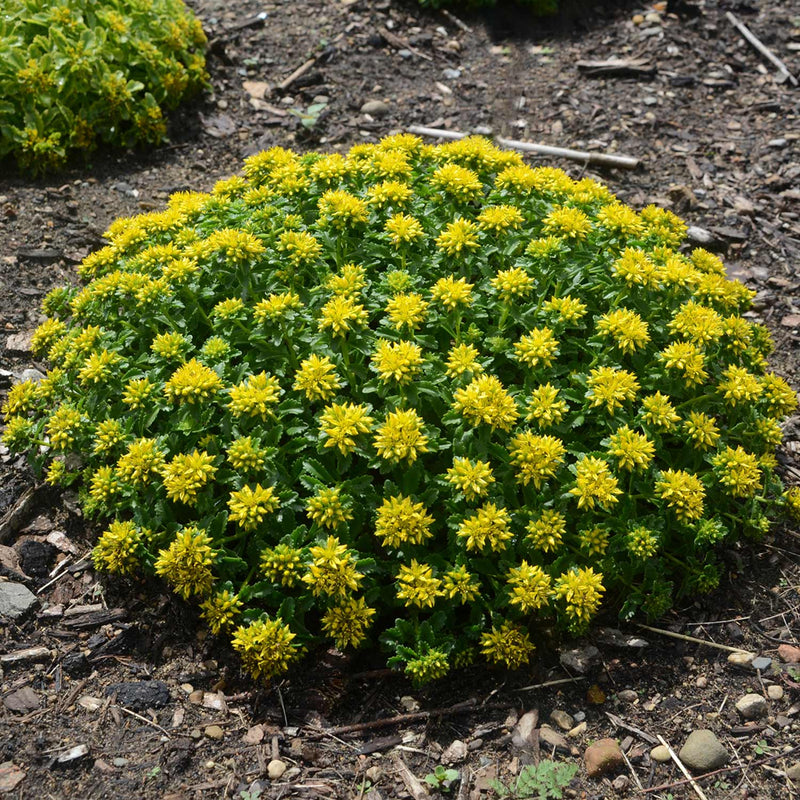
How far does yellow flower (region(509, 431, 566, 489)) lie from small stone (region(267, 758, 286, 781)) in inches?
53.0

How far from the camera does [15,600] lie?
11.9ft

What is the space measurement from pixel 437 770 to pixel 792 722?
135 cm

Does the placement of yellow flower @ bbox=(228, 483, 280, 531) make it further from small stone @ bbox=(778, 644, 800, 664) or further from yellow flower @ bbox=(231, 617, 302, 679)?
small stone @ bbox=(778, 644, 800, 664)

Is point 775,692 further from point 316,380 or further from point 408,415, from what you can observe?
point 316,380

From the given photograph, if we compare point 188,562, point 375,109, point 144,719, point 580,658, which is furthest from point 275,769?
point 375,109

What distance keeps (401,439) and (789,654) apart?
179 cm

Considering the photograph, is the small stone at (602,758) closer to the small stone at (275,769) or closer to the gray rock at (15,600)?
the small stone at (275,769)

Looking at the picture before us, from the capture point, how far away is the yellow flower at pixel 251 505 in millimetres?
3172

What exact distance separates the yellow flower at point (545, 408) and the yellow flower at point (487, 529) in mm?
388

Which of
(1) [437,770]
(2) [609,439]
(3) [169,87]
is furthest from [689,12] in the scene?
(1) [437,770]

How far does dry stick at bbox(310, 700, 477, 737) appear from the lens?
3.26m

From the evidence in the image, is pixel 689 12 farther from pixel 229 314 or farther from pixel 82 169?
pixel 229 314

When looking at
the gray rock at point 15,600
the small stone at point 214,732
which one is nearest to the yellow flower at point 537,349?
the small stone at point 214,732

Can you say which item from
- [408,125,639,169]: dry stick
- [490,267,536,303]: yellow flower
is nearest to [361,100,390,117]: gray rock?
[408,125,639,169]: dry stick
